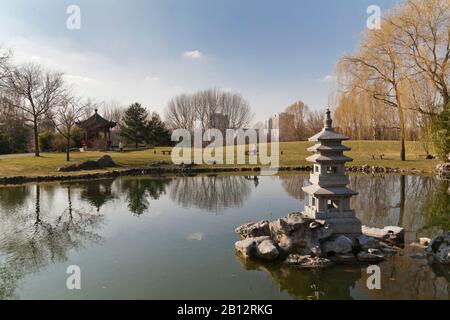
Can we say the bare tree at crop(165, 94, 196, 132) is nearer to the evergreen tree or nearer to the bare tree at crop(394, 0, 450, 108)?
the evergreen tree

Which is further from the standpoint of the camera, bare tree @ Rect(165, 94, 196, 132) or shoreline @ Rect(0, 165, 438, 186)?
bare tree @ Rect(165, 94, 196, 132)

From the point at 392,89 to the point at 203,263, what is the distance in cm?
2038

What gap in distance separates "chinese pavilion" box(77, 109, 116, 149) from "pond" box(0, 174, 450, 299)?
71.2ft

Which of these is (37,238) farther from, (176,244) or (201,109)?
(201,109)

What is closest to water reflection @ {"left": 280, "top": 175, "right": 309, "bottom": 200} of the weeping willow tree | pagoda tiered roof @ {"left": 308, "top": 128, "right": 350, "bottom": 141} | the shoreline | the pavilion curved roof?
the shoreline

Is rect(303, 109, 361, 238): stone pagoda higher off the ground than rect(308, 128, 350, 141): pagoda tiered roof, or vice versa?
rect(308, 128, 350, 141): pagoda tiered roof

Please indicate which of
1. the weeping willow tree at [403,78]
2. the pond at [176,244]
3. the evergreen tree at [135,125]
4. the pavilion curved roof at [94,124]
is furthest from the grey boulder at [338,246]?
the evergreen tree at [135,125]

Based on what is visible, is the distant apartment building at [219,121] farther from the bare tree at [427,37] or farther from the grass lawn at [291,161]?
the bare tree at [427,37]

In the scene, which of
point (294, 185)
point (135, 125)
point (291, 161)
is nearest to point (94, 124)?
point (135, 125)

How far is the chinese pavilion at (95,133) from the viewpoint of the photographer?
39031mm

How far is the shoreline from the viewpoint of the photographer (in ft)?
67.7
